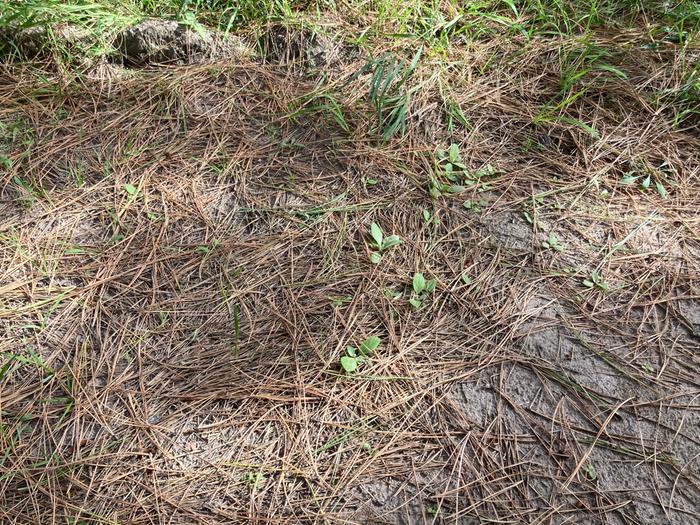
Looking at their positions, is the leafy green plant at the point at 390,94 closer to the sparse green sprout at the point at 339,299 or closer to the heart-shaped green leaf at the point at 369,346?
the sparse green sprout at the point at 339,299

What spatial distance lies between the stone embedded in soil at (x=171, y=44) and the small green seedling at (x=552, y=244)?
1.46m

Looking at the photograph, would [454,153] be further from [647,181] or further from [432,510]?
[432,510]

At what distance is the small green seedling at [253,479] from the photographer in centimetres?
130

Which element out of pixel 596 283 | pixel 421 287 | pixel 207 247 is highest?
pixel 596 283

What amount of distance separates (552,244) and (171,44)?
171cm

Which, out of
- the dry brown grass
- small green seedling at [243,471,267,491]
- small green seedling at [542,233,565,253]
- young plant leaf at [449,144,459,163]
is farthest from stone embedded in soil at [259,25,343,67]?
small green seedling at [243,471,267,491]

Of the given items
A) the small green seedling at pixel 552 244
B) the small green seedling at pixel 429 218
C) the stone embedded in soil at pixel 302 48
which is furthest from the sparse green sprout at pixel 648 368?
the stone embedded in soil at pixel 302 48

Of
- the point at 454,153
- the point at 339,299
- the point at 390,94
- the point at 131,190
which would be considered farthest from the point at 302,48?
the point at 339,299

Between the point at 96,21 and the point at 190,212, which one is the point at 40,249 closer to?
the point at 190,212

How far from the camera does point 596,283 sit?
166 centimetres

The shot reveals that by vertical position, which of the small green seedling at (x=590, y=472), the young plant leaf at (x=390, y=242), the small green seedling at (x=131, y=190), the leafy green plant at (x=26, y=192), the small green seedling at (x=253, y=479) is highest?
the young plant leaf at (x=390, y=242)

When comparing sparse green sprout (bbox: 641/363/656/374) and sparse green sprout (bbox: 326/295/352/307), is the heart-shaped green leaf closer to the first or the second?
sparse green sprout (bbox: 326/295/352/307)

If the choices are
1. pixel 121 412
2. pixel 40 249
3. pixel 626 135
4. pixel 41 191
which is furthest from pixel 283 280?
pixel 626 135

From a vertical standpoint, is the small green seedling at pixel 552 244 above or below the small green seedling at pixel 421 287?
above
